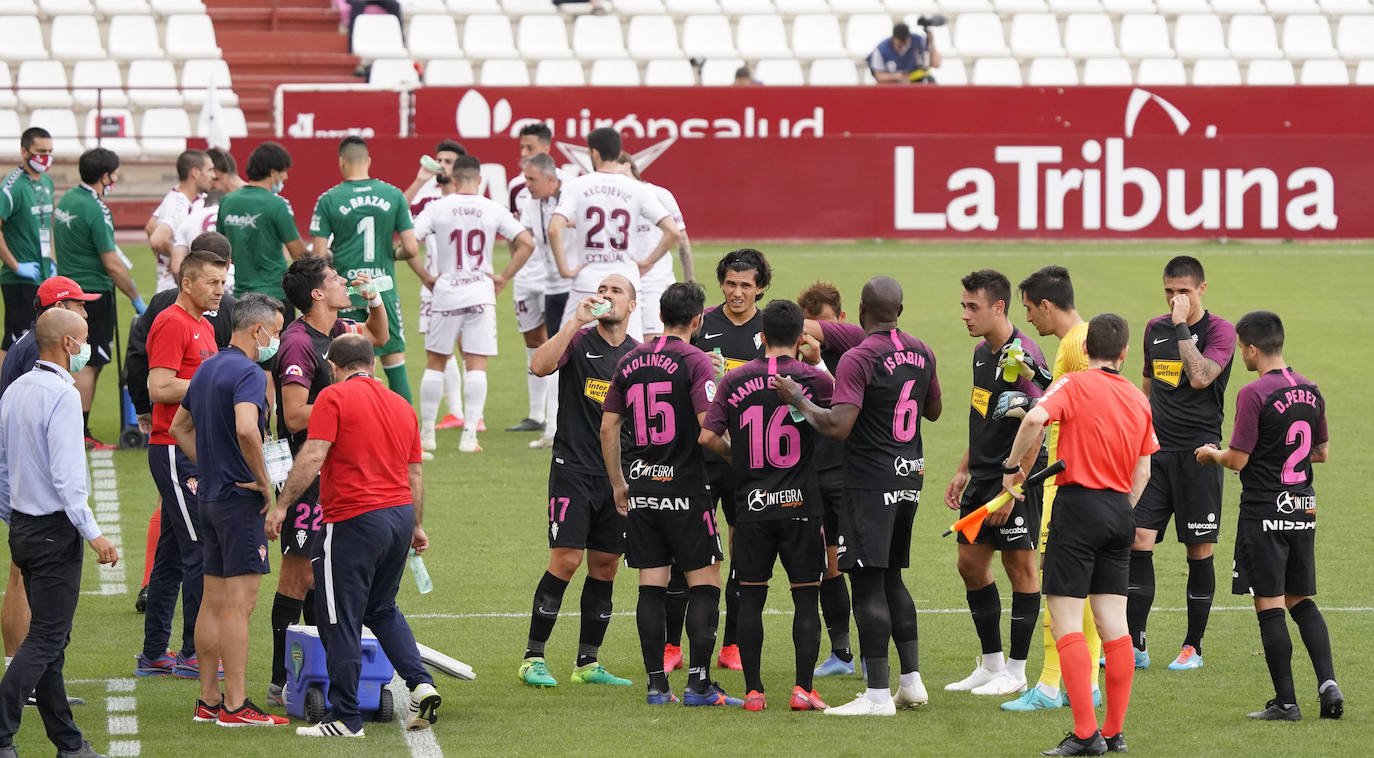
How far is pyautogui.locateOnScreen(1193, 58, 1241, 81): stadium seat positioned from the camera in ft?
100

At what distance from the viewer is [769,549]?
329 inches

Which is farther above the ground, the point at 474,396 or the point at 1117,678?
the point at 474,396

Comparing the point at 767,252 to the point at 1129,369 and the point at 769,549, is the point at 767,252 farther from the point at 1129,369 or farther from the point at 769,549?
the point at 769,549

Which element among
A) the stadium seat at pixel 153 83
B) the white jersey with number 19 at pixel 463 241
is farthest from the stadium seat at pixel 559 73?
the white jersey with number 19 at pixel 463 241

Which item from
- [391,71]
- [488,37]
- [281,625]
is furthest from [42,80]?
[281,625]

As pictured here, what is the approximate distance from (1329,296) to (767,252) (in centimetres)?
732

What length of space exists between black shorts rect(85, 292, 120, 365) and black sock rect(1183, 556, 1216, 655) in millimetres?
8989

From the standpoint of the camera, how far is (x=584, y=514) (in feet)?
29.4

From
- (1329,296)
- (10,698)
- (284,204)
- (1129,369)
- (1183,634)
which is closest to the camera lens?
(10,698)

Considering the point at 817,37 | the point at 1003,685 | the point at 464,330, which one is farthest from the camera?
the point at 817,37

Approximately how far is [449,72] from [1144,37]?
12323mm

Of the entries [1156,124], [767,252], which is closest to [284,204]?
[767,252]

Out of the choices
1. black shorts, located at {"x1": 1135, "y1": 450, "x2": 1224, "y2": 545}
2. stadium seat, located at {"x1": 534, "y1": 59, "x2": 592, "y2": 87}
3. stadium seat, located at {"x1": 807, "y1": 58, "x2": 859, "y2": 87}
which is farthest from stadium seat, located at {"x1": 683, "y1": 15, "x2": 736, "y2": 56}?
black shorts, located at {"x1": 1135, "y1": 450, "x2": 1224, "y2": 545}

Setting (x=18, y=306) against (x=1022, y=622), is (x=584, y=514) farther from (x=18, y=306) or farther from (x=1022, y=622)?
(x=18, y=306)
